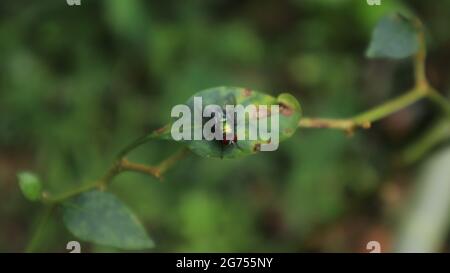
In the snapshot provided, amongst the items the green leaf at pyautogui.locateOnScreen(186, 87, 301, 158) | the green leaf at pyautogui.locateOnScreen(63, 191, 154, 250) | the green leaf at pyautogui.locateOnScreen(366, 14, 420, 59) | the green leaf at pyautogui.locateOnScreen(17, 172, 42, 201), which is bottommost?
the green leaf at pyautogui.locateOnScreen(63, 191, 154, 250)

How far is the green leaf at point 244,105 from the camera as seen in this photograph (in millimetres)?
669

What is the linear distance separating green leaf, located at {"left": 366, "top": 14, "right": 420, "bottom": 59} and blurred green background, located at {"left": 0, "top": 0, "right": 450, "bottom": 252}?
0.59 m

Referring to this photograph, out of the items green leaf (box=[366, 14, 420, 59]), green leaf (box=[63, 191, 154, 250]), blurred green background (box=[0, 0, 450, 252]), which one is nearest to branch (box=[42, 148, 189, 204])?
green leaf (box=[63, 191, 154, 250])

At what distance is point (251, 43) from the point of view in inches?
62.4

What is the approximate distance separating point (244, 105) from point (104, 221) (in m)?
0.20

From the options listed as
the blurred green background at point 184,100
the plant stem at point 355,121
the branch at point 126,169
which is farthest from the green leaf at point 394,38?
the blurred green background at point 184,100

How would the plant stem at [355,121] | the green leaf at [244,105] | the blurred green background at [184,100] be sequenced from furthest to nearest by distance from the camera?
the blurred green background at [184,100]
the plant stem at [355,121]
the green leaf at [244,105]

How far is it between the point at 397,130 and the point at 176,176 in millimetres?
440

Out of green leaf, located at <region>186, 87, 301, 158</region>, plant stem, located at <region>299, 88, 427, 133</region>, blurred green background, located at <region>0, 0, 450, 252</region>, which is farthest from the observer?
blurred green background, located at <region>0, 0, 450, 252</region>

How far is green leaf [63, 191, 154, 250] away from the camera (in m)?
0.74

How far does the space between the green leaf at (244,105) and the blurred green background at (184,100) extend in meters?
0.77

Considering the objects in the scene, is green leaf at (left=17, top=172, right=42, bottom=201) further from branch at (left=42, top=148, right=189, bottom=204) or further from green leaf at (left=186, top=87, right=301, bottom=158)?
green leaf at (left=186, top=87, right=301, bottom=158)

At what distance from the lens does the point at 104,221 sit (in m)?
0.76

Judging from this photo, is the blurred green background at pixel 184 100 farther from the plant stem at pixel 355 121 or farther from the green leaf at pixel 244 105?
the green leaf at pixel 244 105
